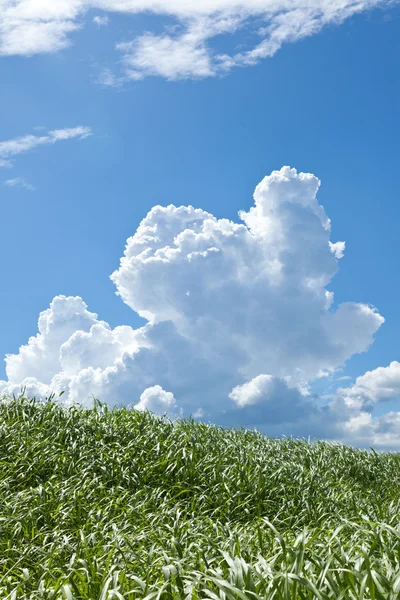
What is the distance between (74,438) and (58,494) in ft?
6.57

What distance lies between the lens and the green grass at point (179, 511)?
3.47 metres

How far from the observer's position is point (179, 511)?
602cm

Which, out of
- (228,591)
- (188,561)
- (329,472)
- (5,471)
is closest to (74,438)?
(5,471)

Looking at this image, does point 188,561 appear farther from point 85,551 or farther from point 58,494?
point 58,494

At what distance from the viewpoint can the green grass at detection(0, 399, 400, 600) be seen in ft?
11.4

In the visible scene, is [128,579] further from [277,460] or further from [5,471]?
[277,460]

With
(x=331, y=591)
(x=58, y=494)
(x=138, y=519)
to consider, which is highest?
(x=58, y=494)

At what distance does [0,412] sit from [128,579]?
251 inches

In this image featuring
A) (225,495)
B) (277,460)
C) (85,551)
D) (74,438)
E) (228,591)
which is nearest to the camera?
(228,591)

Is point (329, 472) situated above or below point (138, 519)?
above

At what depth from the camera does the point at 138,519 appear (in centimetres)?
623

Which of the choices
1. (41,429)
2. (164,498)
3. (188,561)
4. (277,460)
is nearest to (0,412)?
(41,429)

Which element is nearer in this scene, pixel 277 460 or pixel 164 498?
pixel 164 498

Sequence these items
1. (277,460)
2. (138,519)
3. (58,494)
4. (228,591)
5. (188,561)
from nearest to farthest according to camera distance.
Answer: (228,591) < (188,561) < (138,519) < (58,494) < (277,460)
